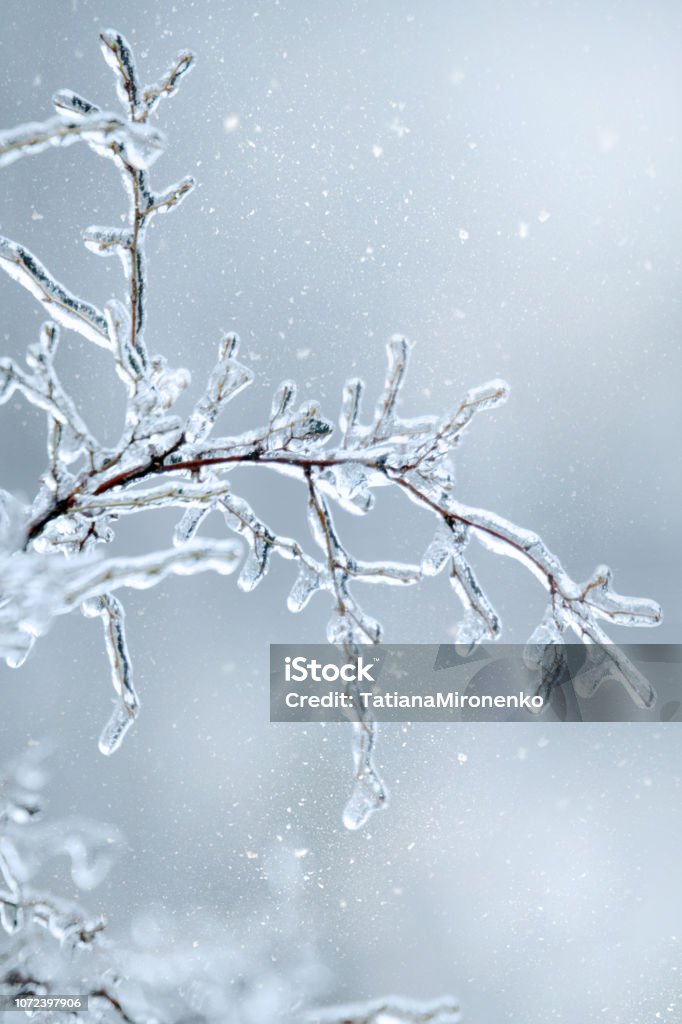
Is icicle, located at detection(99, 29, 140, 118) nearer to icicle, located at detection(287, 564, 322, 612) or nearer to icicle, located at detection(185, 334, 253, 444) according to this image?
icicle, located at detection(185, 334, 253, 444)

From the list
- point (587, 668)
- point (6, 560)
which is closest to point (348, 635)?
point (587, 668)

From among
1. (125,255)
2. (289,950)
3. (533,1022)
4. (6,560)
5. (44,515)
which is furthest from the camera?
(533,1022)

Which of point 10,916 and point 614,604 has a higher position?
point 614,604

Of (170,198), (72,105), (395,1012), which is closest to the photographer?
(72,105)

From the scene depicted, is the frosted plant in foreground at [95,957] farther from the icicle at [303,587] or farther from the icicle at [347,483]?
the icicle at [347,483]

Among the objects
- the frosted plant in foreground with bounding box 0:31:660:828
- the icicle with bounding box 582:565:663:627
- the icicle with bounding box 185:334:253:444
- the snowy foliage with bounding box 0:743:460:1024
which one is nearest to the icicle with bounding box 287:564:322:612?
the frosted plant in foreground with bounding box 0:31:660:828

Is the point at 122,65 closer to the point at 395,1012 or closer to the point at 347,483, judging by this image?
the point at 347,483

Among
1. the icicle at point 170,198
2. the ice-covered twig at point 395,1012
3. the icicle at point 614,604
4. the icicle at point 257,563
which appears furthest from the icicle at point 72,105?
the ice-covered twig at point 395,1012

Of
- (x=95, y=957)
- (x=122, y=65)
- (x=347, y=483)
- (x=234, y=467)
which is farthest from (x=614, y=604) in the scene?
(x=95, y=957)

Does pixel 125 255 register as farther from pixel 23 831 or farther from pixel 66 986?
pixel 23 831
